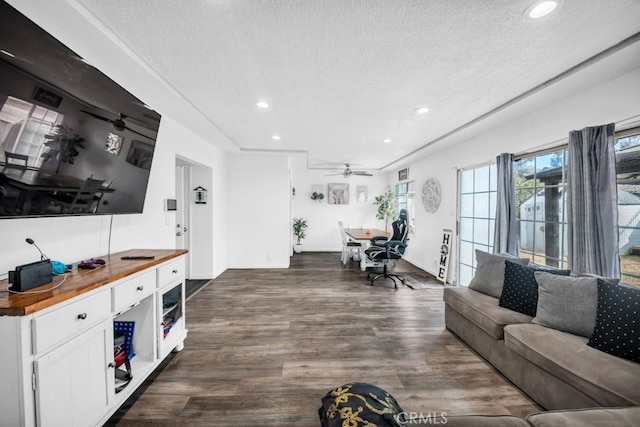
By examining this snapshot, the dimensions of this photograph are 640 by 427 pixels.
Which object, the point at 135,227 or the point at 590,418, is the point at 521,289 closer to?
the point at 590,418

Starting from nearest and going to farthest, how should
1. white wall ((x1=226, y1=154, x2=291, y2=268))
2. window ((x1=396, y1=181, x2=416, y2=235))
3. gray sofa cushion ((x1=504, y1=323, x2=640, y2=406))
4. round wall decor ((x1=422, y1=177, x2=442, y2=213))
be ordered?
gray sofa cushion ((x1=504, y1=323, x2=640, y2=406)) < round wall decor ((x1=422, y1=177, x2=442, y2=213)) < white wall ((x1=226, y1=154, x2=291, y2=268)) < window ((x1=396, y1=181, x2=416, y2=235))

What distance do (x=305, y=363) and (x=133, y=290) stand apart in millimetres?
1485

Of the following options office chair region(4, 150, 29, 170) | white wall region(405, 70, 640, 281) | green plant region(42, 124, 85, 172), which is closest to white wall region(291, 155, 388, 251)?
white wall region(405, 70, 640, 281)

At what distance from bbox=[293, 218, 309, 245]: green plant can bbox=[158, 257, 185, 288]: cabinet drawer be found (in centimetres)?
512

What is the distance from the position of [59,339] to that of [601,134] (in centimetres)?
397

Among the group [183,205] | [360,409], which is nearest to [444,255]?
[360,409]

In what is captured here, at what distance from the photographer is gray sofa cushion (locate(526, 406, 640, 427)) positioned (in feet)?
3.22

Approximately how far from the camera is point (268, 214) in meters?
5.15

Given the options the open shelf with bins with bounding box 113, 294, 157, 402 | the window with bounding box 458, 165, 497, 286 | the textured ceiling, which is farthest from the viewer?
the window with bounding box 458, 165, 497, 286

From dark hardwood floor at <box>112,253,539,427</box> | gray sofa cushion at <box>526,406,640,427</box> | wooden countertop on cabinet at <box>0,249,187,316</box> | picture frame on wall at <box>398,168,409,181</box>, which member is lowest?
dark hardwood floor at <box>112,253,539,427</box>

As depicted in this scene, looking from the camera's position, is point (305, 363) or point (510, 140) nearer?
point (305, 363)

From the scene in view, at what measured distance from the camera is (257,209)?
203 inches

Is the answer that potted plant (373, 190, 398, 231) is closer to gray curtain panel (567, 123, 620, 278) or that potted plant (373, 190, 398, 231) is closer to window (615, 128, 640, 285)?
gray curtain panel (567, 123, 620, 278)

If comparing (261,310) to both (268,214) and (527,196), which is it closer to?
(268,214)
